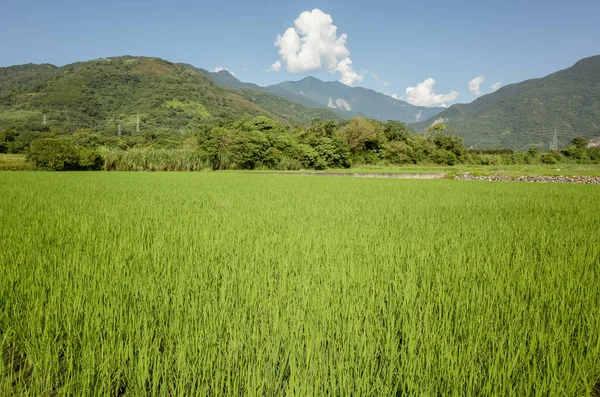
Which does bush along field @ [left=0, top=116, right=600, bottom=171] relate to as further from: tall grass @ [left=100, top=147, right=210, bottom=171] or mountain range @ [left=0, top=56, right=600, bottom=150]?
mountain range @ [left=0, top=56, right=600, bottom=150]

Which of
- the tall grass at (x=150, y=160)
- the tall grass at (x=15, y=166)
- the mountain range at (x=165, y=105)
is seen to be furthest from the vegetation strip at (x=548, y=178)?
the mountain range at (x=165, y=105)

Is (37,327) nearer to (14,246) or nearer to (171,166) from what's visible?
(14,246)

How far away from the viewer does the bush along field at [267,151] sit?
23609mm

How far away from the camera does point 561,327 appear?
1577mm

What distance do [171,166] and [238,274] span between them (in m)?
29.4

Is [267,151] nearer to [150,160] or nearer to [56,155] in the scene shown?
[150,160]

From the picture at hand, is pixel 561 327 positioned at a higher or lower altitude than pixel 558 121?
lower

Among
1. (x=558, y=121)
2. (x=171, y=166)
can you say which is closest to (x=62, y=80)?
(x=171, y=166)

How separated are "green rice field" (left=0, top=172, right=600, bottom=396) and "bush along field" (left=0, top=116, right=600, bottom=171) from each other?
23.5 m

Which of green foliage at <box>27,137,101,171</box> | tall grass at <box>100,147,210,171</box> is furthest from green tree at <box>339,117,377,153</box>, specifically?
green foliage at <box>27,137,101,171</box>

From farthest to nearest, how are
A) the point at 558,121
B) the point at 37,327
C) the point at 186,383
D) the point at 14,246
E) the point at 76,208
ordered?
the point at 558,121, the point at 76,208, the point at 14,246, the point at 37,327, the point at 186,383

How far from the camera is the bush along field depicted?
77.5 feet

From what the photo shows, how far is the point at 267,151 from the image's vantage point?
36.6 meters

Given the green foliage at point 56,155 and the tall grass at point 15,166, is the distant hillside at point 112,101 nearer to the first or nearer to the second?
the tall grass at point 15,166
